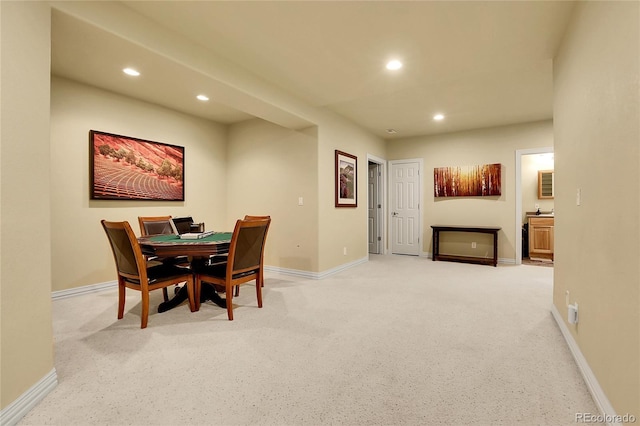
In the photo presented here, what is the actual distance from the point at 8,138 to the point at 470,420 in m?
2.56

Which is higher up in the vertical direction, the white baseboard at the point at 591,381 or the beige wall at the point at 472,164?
the beige wall at the point at 472,164

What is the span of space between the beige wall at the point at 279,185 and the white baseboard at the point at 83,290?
197 centimetres

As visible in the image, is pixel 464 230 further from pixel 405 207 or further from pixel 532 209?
pixel 532 209

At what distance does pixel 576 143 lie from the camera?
77.0 inches

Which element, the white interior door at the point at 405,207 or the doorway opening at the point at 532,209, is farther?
the white interior door at the point at 405,207

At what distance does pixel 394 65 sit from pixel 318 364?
277 centimetres

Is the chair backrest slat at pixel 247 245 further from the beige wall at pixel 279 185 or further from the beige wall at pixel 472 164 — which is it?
the beige wall at pixel 472 164

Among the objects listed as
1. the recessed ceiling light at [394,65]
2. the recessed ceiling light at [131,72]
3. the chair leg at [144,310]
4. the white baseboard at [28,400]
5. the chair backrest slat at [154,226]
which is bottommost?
the white baseboard at [28,400]

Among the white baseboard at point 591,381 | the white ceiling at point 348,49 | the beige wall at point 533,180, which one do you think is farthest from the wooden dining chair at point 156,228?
the beige wall at point 533,180

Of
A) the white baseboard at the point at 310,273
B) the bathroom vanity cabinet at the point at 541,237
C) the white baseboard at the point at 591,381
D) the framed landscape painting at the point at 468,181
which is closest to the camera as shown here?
the white baseboard at the point at 591,381

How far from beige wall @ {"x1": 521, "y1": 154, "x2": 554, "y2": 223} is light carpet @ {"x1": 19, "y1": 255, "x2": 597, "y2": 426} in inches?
145

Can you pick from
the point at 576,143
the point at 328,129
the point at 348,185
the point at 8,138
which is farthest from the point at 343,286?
the point at 8,138

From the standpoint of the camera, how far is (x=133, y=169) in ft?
12.6

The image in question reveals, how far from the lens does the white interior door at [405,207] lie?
6074mm
